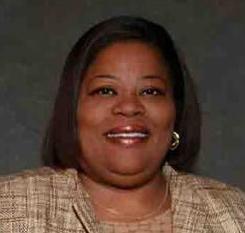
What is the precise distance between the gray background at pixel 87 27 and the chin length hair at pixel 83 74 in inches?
7.0

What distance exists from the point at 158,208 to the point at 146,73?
308 mm

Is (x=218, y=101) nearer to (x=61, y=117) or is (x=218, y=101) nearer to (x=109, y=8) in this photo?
(x=109, y=8)

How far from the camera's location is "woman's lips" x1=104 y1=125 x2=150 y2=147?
159 cm

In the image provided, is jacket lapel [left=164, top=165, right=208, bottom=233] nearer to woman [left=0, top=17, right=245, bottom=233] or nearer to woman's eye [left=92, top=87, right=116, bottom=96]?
woman [left=0, top=17, right=245, bottom=233]

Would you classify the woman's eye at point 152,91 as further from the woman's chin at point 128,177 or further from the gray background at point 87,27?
the gray background at point 87,27

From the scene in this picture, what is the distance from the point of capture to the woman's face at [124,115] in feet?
5.22

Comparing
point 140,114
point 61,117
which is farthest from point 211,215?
point 61,117

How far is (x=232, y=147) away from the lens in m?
2.03

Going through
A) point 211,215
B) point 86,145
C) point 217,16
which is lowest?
point 211,215

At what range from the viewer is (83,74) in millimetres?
1651

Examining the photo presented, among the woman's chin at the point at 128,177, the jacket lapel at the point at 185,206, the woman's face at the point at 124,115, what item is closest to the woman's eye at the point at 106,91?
the woman's face at the point at 124,115

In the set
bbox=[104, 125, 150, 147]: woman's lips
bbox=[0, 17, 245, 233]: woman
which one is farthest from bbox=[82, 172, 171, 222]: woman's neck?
bbox=[104, 125, 150, 147]: woman's lips

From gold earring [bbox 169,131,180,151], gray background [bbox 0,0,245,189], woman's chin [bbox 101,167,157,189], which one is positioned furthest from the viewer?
gray background [bbox 0,0,245,189]

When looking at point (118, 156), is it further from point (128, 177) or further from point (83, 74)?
point (83, 74)
